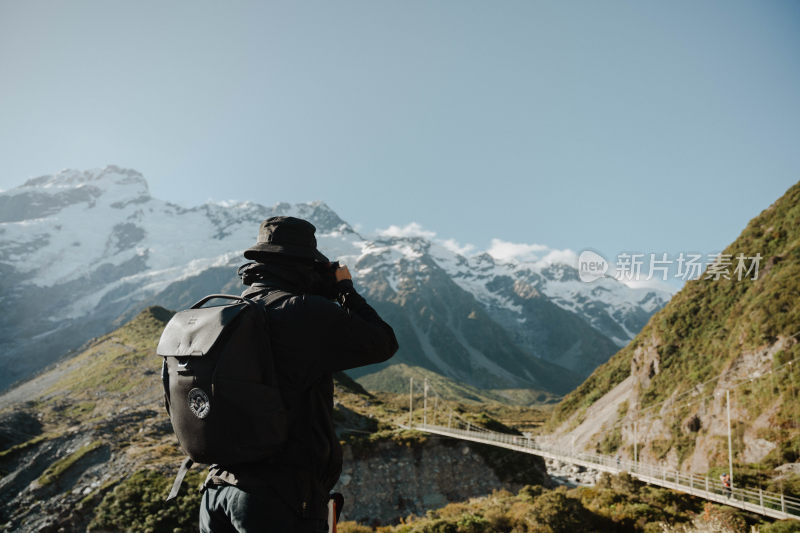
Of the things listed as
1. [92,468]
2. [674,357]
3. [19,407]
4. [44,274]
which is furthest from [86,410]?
[44,274]

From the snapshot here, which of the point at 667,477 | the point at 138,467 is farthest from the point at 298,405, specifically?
the point at 667,477

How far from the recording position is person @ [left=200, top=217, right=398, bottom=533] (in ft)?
6.61

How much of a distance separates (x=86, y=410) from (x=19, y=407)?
4519 millimetres

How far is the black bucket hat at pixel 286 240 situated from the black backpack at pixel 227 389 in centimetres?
42

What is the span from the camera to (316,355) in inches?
85.7

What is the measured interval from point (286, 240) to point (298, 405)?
0.91 metres

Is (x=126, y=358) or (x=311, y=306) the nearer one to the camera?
(x=311, y=306)

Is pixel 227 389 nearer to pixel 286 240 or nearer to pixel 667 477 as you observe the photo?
pixel 286 240

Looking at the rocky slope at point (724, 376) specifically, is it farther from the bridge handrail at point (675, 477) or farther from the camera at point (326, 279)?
the camera at point (326, 279)

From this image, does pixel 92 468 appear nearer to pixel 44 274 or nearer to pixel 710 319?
pixel 710 319

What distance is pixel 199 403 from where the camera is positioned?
200 cm

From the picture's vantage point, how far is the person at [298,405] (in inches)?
79.4

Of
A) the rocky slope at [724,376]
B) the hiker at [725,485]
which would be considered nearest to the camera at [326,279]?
the hiker at [725,485]

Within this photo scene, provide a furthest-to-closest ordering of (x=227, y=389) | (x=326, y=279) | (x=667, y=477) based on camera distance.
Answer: (x=667, y=477) → (x=326, y=279) → (x=227, y=389)
